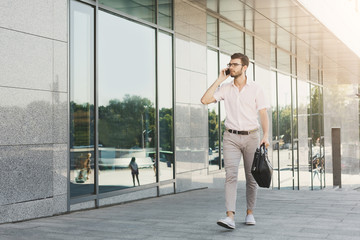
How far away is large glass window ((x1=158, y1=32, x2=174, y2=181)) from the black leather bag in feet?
15.0

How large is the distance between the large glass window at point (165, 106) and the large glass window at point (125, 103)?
0.91ft

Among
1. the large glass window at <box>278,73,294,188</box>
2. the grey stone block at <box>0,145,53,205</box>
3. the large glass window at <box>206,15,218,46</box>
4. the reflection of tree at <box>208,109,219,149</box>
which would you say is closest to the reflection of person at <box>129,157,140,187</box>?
the grey stone block at <box>0,145,53,205</box>

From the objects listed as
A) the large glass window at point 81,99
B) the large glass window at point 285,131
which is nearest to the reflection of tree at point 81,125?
the large glass window at point 81,99

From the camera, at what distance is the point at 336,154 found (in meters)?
32.2

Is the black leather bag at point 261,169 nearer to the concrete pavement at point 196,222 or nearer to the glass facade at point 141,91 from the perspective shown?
the concrete pavement at point 196,222

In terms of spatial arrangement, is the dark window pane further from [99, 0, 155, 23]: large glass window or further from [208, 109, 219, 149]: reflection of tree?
[208, 109, 219, 149]: reflection of tree

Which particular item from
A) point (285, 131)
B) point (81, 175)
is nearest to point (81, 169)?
point (81, 175)

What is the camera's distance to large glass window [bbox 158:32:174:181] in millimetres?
10320

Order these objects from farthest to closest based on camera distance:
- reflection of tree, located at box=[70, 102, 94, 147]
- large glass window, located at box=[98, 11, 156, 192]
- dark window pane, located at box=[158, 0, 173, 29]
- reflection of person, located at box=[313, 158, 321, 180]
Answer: reflection of person, located at box=[313, 158, 321, 180] → dark window pane, located at box=[158, 0, 173, 29] → large glass window, located at box=[98, 11, 156, 192] → reflection of tree, located at box=[70, 102, 94, 147]

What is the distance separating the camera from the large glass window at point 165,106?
33.9ft

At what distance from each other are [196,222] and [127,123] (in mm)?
3197

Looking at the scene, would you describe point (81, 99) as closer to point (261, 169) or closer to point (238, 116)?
point (238, 116)

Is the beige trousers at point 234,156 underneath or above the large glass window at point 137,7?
underneath

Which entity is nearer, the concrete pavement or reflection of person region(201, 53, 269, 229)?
the concrete pavement
